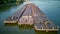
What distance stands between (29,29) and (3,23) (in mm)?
1725

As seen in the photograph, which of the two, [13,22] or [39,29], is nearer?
[39,29]

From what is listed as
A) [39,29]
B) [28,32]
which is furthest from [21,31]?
[39,29]

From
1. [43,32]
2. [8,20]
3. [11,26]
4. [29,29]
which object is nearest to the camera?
[43,32]

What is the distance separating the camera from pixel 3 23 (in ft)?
25.6

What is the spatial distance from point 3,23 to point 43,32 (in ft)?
8.42

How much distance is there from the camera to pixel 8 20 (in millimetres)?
7867

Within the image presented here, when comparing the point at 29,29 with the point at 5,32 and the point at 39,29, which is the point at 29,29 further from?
the point at 5,32

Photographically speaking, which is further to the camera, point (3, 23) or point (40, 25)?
point (3, 23)

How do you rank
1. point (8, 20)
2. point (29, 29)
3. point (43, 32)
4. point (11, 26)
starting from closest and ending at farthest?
point (43, 32)
point (29, 29)
point (11, 26)
point (8, 20)

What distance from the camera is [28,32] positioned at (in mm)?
6477

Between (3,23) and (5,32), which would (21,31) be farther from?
(3,23)

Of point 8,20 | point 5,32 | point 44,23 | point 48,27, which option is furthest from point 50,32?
point 8,20

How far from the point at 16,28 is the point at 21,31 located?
53 centimetres

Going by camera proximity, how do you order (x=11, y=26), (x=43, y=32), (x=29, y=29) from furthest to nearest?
1. (x=11, y=26)
2. (x=29, y=29)
3. (x=43, y=32)
